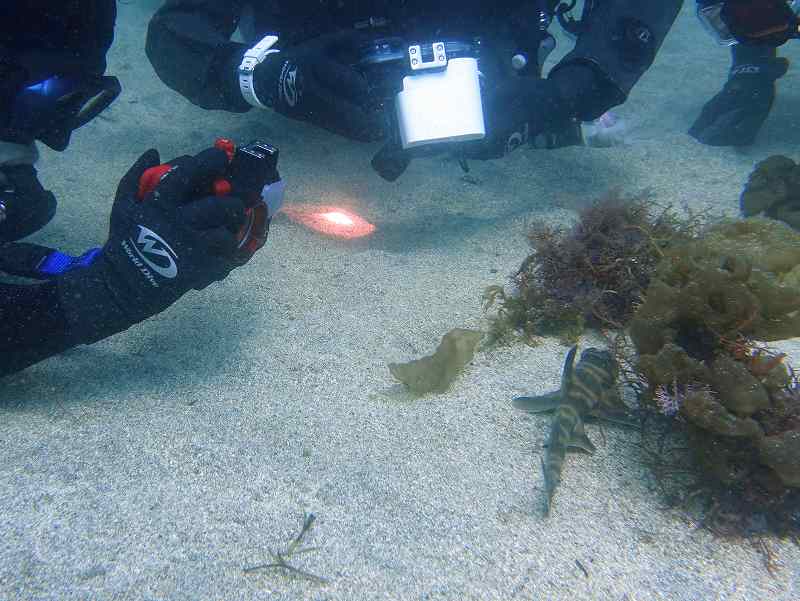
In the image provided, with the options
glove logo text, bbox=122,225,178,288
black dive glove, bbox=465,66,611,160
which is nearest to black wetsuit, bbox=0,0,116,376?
glove logo text, bbox=122,225,178,288

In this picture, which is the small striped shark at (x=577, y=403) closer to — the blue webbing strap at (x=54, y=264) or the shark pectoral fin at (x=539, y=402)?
the shark pectoral fin at (x=539, y=402)

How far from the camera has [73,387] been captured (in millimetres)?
2564

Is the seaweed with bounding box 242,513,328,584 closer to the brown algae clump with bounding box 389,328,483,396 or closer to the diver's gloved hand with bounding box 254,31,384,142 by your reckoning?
the brown algae clump with bounding box 389,328,483,396

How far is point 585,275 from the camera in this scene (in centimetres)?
316

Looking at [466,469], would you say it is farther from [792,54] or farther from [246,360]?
[792,54]

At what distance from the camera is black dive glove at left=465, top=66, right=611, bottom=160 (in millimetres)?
4168

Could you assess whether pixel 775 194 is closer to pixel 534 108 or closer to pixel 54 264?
pixel 534 108

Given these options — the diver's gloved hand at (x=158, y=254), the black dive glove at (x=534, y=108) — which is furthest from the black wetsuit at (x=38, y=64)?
the black dive glove at (x=534, y=108)

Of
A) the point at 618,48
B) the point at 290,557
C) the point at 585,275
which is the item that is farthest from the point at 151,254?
the point at 618,48

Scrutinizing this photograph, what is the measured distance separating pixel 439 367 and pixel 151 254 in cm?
163

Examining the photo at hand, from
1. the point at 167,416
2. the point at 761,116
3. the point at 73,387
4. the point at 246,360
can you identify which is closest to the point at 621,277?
the point at 246,360

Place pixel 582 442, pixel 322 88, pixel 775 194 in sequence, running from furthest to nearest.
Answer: pixel 775 194, pixel 322 88, pixel 582 442

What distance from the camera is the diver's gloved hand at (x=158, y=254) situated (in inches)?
93.3

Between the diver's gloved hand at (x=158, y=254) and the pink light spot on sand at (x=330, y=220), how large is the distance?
6.53 ft
